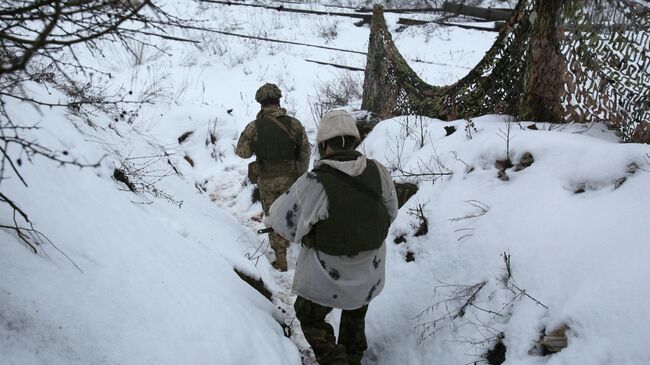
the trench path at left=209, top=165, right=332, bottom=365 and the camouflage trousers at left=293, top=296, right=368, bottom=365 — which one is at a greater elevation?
the camouflage trousers at left=293, top=296, right=368, bottom=365

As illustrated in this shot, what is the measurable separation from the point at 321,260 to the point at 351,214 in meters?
0.35

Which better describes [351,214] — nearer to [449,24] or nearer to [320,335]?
[320,335]

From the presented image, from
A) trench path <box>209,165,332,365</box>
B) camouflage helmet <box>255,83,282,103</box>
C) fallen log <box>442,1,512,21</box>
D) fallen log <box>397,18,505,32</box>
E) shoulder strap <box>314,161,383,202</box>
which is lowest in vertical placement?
trench path <box>209,165,332,365</box>

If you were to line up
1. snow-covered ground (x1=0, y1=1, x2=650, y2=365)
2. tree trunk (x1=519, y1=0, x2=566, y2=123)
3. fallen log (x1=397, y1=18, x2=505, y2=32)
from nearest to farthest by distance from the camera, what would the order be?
snow-covered ground (x1=0, y1=1, x2=650, y2=365)
tree trunk (x1=519, y1=0, x2=566, y2=123)
fallen log (x1=397, y1=18, x2=505, y2=32)

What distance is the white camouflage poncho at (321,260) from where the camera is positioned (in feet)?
6.71

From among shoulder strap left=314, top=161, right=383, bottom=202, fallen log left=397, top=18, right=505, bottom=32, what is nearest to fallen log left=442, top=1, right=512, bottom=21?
fallen log left=397, top=18, right=505, bottom=32

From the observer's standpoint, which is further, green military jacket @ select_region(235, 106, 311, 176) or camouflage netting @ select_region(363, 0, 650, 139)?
green military jacket @ select_region(235, 106, 311, 176)

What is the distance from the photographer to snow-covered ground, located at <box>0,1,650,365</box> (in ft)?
4.96

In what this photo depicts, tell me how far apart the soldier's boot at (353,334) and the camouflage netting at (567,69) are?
86.4 inches

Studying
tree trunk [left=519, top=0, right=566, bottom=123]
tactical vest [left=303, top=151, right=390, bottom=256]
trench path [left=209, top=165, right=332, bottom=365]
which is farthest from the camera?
tree trunk [left=519, top=0, right=566, bottom=123]

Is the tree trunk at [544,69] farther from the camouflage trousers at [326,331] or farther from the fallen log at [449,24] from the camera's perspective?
the fallen log at [449,24]

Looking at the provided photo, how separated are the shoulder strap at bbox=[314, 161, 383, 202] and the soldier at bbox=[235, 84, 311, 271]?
5.56 feet

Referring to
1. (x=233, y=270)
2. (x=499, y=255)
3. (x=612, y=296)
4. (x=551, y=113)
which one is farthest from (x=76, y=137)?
(x=551, y=113)

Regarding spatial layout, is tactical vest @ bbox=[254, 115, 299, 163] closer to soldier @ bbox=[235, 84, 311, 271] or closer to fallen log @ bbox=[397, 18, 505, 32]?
soldier @ bbox=[235, 84, 311, 271]
